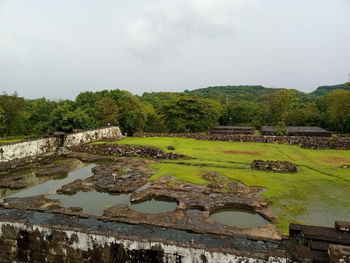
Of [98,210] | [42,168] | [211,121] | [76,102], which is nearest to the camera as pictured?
[98,210]

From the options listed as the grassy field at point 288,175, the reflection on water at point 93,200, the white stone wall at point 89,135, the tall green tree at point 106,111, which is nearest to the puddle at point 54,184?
the reflection on water at point 93,200

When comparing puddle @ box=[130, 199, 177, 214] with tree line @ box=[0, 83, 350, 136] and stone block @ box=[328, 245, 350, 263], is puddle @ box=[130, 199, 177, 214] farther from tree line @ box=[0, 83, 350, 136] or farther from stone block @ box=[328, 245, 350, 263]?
tree line @ box=[0, 83, 350, 136]

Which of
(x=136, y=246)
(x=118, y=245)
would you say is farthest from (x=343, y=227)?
(x=118, y=245)

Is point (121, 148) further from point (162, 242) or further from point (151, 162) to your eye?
point (162, 242)

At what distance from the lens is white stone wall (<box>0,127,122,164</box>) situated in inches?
752

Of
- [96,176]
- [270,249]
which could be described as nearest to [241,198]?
[270,249]

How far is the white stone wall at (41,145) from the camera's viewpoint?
752 inches

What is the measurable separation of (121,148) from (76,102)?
57.8 feet

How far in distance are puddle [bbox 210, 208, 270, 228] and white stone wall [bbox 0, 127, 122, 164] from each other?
16.2 meters

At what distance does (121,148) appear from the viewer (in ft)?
78.1

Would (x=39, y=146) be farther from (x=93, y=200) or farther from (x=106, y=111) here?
(x=106, y=111)

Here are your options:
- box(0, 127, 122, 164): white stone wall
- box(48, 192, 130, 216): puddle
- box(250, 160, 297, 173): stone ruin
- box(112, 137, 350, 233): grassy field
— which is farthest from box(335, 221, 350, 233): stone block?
box(0, 127, 122, 164): white stone wall

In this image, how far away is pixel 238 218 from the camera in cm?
1073

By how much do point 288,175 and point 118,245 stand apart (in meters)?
13.2
